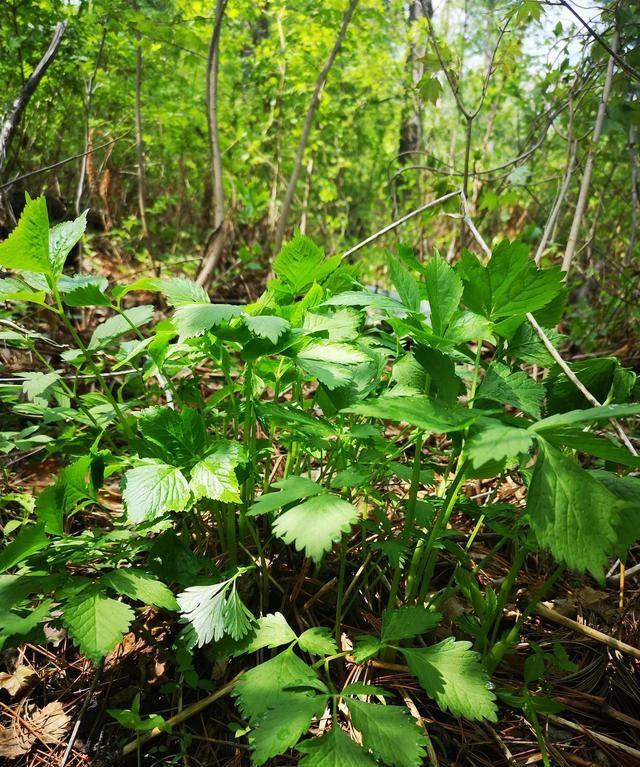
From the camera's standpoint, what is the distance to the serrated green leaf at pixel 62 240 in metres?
0.99

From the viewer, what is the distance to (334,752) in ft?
2.32

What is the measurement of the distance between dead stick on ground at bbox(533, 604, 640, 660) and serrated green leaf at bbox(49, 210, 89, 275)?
1.25m

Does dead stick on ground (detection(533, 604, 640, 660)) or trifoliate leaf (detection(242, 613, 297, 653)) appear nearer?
trifoliate leaf (detection(242, 613, 297, 653))

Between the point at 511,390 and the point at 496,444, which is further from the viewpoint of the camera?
the point at 511,390

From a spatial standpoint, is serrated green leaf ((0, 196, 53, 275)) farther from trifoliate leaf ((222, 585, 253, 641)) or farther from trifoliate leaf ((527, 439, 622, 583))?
trifoliate leaf ((527, 439, 622, 583))

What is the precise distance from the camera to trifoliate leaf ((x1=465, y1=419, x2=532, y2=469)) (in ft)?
1.99

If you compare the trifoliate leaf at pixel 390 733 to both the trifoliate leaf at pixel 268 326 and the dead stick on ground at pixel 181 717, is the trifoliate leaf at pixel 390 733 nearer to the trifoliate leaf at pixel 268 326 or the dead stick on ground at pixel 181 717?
the dead stick on ground at pixel 181 717

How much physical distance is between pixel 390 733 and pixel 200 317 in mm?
713

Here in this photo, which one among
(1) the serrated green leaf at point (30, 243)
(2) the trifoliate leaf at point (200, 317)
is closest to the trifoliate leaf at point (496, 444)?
(2) the trifoliate leaf at point (200, 317)

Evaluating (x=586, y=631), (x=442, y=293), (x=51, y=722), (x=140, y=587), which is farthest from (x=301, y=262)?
(x=51, y=722)

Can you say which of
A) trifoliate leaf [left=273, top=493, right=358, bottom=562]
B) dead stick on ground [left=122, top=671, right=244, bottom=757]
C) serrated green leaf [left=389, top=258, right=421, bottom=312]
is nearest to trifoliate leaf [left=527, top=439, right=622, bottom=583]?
trifoliate leaf [left=273, top=493, right=358, bottom=562]

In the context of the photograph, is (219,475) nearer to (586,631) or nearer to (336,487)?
(336,487)

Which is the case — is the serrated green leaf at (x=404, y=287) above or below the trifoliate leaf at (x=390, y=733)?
above

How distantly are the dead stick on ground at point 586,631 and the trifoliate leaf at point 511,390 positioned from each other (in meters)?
0.52
